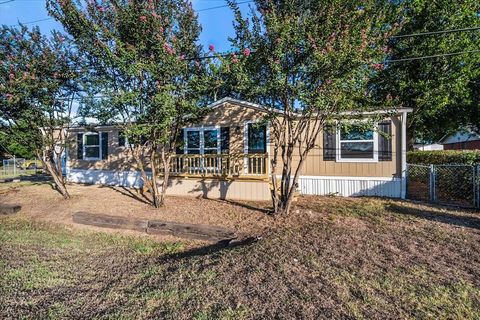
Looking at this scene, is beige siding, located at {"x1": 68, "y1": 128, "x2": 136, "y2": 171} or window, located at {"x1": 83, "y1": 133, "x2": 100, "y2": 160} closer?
beige siding, located at {"x1": 68, "y1": 128, "x2": 136, "y2": 171}

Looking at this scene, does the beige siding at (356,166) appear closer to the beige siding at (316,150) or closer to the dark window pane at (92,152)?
the beige siding at (316,150)

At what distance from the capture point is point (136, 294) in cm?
314

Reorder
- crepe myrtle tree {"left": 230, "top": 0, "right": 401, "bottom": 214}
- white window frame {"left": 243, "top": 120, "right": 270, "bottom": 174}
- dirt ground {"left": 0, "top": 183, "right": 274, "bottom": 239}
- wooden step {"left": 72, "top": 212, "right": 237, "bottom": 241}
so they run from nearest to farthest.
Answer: crepe myrtle tree {"left": 230, "top": 0, "right": 401, "bottom": 214}
wooden step {"left": 72, "top": 212, "right": 237, "bottom": 241}
dirt ground {"left": 0, "top": 183, "right": 274, "bottom": 239}
white window frame {"left": 243, "top": 120, "right": 270, "bottom": 174}

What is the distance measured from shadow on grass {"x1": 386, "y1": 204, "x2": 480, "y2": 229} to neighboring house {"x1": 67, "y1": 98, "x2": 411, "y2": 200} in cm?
200

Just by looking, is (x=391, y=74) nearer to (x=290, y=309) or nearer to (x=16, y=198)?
(x=290, y=309)

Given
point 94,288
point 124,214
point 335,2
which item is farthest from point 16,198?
point 335,2

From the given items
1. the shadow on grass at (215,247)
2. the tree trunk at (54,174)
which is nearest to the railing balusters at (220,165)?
the tree trunk at (54,174)

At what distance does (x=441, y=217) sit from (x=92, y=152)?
1401 centimetres

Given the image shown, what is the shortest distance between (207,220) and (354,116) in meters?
4.72

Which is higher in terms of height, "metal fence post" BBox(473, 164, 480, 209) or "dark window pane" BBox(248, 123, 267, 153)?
"dark window pane" BBox(248, 123, 267, 153)

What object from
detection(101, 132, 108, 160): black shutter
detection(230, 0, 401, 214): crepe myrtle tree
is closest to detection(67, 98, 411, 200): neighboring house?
detection(230, 0, 401, 214): crepe myrtle tree

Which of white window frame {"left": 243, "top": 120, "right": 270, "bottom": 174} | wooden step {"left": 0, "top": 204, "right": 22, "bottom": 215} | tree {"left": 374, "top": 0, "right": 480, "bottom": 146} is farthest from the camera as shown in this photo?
tree {"left": 374, "top": 0, "right": 480, "bottom": 146}

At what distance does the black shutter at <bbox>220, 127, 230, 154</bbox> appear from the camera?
401 inches

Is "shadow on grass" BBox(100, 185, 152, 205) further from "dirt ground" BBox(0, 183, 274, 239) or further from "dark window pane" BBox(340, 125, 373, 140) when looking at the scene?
"dark window pane" BBox(340, 125, 373, 140)
